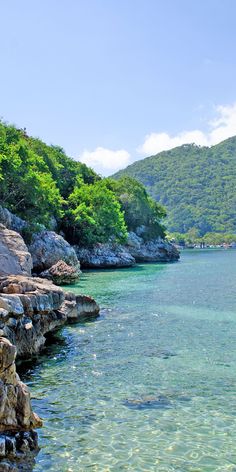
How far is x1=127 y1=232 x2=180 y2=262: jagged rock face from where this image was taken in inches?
3169

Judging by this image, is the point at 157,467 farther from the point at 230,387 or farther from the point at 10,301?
the point at 10,301

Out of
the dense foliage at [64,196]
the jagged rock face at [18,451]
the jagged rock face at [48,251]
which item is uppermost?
the dense foliage at [64,196]

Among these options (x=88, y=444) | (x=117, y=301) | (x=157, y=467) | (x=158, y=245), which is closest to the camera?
(x=157, y=467)

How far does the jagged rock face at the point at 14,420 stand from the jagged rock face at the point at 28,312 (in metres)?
3.99

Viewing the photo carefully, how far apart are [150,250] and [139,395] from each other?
73100 millimetres

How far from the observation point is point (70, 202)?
68.0m

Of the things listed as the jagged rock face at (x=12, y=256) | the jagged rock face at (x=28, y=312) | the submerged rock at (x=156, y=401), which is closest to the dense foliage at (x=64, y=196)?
the jagged rock face at (x=12, y=256)

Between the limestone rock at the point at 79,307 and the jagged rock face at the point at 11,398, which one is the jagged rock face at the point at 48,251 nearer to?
the limestone rock at the point at 79,307

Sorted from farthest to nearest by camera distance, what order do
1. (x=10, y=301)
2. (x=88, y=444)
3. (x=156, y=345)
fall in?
(x=156, y=345) < (x=10, y=301) < (x=88, y=444)

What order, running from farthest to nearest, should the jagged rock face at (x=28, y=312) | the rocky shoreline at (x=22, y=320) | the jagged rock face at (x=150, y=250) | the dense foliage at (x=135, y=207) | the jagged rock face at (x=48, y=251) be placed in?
the dense foliage at (x=135, y=207) → the jagged rock face at (x=150, y=250) → the jagged rock face at (x=48, y=251) → the jagged rock face at (x=28, y=312) → the rocky shoreline at (x=22, y=320)

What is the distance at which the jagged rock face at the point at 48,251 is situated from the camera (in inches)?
1667

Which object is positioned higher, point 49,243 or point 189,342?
point 49,243

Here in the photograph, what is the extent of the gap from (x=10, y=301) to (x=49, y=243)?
3077cm

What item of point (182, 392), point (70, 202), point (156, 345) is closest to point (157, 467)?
point (182, 392)
